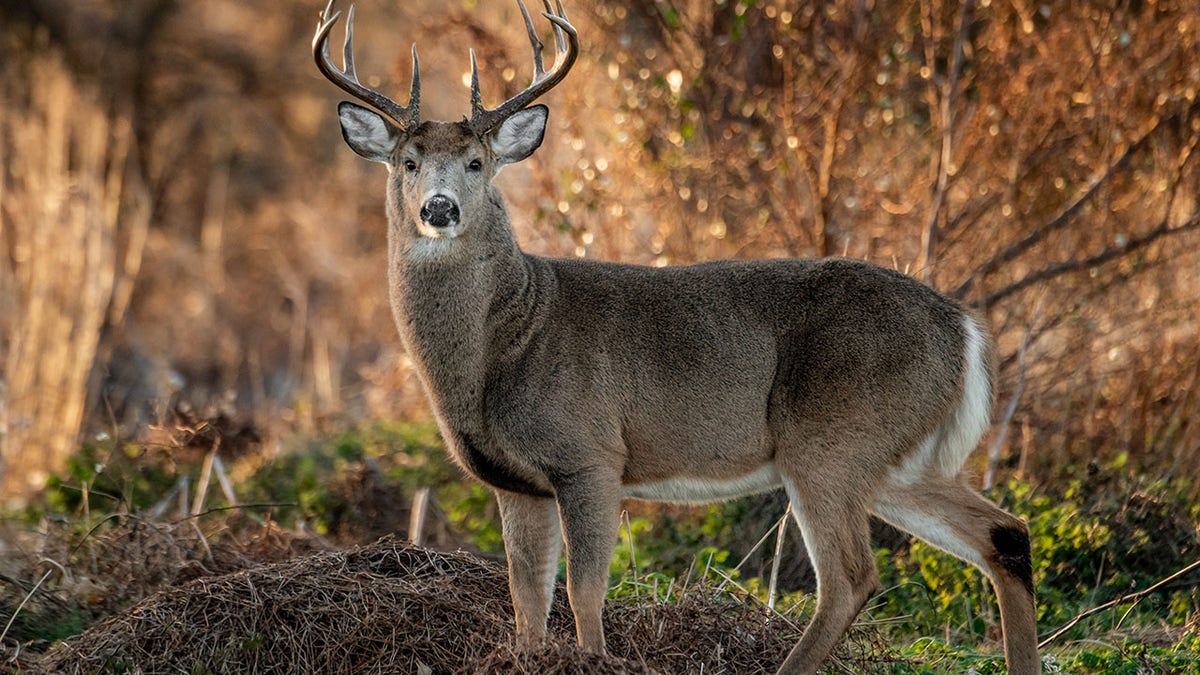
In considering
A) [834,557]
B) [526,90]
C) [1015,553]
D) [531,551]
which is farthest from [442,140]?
Answer: [1015,553]

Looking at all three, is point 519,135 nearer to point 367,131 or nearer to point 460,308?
point 367,131

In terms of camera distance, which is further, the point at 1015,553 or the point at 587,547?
the point at 1015,553

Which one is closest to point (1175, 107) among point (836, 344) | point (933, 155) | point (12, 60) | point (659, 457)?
point (933, 155)

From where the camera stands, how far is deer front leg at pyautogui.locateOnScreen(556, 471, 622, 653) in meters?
5.09

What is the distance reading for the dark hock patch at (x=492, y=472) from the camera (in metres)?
5.26

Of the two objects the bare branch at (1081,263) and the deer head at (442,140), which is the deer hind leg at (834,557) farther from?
the bare branch at (1081,263)

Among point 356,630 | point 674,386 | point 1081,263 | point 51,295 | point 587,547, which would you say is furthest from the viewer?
point 51,295

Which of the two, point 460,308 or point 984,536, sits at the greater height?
point 460,308

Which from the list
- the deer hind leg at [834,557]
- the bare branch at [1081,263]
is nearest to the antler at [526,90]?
the deer hind leg at [834,557]

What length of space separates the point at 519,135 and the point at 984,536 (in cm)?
233

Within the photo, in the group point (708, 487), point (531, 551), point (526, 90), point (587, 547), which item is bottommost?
point (531, 551)

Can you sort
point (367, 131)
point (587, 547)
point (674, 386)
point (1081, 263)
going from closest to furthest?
1. point (587, 547)
2. point (674, 386)
3. point (367, 131)
4. point (1081, 263)

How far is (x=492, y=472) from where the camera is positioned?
530 cm

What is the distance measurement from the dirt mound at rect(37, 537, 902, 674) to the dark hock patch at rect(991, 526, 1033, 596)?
0.60 m
